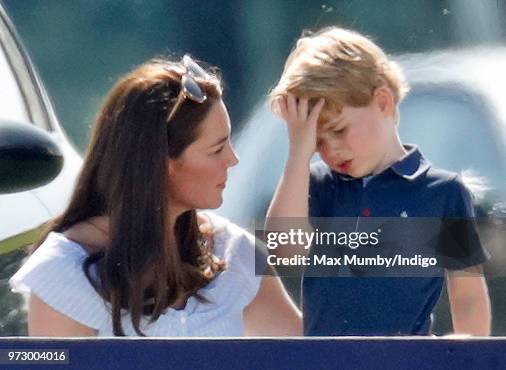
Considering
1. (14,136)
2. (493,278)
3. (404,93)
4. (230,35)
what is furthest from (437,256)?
(14,136)

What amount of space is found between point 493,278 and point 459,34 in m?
0.54

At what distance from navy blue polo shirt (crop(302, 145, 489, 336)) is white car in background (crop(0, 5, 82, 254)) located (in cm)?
55

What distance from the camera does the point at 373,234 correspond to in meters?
2.82

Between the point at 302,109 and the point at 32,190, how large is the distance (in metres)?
0.63

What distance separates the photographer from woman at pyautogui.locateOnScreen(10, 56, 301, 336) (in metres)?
2.79

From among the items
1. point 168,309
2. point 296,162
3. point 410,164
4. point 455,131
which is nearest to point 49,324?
point 168,309

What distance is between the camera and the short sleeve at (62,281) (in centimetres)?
276

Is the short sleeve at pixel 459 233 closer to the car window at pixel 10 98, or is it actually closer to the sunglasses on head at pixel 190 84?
the sunglasses on head at pixel 190 84

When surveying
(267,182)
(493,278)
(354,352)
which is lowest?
(354,352)

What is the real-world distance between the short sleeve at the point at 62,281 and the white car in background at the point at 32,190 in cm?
6

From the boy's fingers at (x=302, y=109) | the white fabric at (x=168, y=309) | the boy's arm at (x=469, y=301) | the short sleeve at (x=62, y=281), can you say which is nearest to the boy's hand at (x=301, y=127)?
the boy's fingers at (x=302, y=109)

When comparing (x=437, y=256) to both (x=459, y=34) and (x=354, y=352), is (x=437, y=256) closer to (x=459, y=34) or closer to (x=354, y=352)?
(x=354, y=352)

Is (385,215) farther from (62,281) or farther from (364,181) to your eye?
(62,281)

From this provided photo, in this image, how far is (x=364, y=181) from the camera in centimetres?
280
